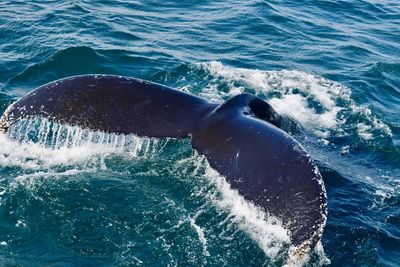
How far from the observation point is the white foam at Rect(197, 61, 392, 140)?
10.7 m

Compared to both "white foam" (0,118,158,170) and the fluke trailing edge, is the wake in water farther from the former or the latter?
the fluke trailing edge

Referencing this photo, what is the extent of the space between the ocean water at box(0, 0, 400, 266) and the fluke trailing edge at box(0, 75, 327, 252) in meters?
0.49

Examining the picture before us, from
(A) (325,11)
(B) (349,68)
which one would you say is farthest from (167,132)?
(A) (325,11)

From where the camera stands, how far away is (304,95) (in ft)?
40.1

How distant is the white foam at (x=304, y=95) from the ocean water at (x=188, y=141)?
0.14 ft

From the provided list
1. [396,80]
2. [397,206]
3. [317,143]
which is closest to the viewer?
[397,206]

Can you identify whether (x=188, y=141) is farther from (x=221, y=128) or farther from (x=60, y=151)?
(x=221, y=128)

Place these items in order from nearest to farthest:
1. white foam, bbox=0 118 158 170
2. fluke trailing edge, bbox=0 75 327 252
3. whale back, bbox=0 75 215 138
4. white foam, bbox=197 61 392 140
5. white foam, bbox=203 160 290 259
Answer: fluke trailing edge, bbox=0 75 327 252
white foam, bbox=203 160 290 259
whale back, bbox=0 75 215 138
white foam, bbox=0 118 158 170
white foam, bbox=197 61 392 140

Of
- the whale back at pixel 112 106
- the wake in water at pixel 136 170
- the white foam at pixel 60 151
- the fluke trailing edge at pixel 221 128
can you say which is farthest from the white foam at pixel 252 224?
the white foam at pixel 60 151

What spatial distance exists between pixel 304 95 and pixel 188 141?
3.81 m

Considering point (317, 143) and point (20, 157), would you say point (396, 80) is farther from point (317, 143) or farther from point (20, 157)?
point (20, 157)

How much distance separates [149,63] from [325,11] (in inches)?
319

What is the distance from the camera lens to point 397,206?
782cm

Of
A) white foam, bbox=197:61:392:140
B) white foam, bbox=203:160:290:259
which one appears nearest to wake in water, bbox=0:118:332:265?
white foam, bbox=203:160:290:259
